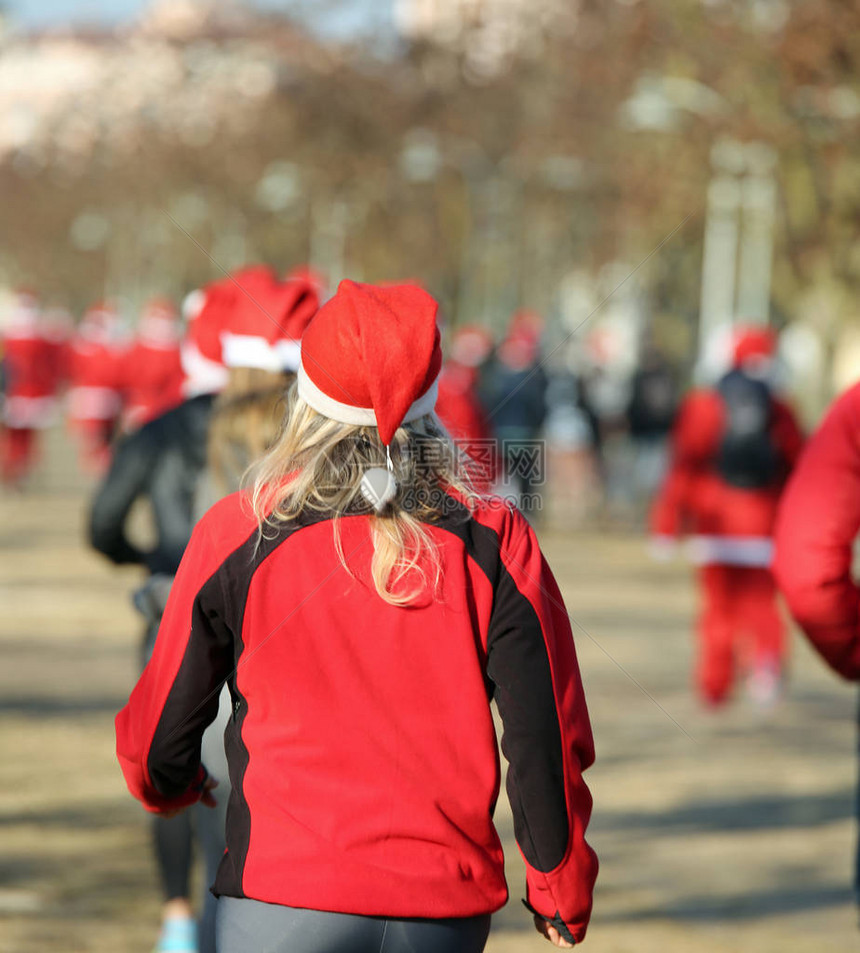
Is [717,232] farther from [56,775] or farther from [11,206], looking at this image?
[11,206]

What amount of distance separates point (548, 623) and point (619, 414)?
1884cm

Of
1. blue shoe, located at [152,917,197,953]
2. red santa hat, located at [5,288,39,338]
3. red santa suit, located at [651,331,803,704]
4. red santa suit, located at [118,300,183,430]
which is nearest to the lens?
blue shoe, located at [152,917,197,953]

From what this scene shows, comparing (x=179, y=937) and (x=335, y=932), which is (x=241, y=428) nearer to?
(x=179, y=937)

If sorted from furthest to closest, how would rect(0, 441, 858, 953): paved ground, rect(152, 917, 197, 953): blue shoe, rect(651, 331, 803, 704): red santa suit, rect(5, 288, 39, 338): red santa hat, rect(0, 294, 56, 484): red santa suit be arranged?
1. rect(5, 288, 39, 338): red santa hat
2. rect(0, 294, 56, 484): red santa suit
3. rect(651, 331, 803, 704): red santa suit
4. rect(0, 441, 858, 953): paved ground
5. rect(152, 917, 197, 953): blue shoe

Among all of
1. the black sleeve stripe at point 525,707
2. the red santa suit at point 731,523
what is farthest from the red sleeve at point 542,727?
the red santa suit at point 731,523

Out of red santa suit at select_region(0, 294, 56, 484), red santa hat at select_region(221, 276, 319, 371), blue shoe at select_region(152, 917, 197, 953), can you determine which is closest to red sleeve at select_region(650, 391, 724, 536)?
red santa hat at select_region(221, 276, 319, 371)

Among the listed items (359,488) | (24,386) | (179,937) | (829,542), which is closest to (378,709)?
(359,488)

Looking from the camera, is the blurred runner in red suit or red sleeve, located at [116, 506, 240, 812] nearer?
red sleeve, located at [116, 506, 240, 812]

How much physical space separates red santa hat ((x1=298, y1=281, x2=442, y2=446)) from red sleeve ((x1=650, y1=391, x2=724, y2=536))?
661 cm

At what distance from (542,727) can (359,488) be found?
1.55ft

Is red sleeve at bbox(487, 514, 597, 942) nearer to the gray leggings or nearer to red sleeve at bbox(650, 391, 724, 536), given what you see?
the gray leggings

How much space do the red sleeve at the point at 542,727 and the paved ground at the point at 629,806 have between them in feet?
8.55

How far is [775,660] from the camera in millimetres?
9297

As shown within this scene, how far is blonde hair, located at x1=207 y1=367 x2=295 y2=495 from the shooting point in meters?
4.32
